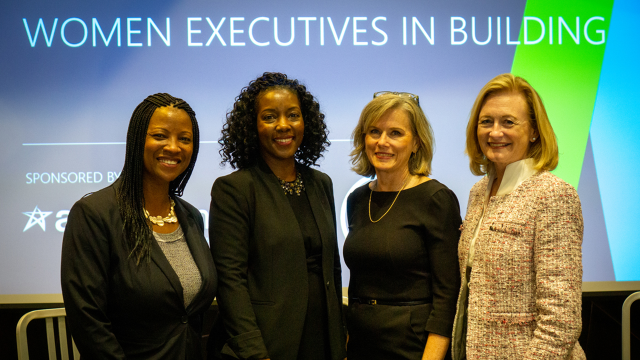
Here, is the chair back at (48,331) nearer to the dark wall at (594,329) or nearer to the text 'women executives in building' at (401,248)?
the dark wall at (594,329)

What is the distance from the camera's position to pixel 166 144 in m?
1.78

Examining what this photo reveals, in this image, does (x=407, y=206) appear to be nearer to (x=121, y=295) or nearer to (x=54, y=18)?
(x=121, y=295)

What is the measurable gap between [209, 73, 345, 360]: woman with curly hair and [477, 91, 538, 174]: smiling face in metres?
0.71

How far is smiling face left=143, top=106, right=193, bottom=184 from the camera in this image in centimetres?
177

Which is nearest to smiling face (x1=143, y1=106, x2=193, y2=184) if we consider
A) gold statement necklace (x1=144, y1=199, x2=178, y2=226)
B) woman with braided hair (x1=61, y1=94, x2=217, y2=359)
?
woman with braided hair (x1=61, y1=94, x2=217, y2=359)

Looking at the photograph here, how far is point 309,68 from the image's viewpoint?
315 cm

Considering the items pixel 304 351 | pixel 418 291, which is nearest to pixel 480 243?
pixel 418 291

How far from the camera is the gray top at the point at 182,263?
173 centimetres

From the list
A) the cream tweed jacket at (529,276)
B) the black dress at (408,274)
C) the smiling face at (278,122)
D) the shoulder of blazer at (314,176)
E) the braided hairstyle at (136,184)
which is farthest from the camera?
the shoulder of blazer at (314,176)

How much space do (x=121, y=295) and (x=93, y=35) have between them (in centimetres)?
213

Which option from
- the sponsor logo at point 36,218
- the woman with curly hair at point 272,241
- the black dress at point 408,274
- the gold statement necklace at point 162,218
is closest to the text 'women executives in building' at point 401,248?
the black dress at point 408,274

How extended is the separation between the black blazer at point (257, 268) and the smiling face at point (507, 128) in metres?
0.77

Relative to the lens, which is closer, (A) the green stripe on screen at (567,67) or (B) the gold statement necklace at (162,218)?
(B) the gold statement necklace at (162,218)

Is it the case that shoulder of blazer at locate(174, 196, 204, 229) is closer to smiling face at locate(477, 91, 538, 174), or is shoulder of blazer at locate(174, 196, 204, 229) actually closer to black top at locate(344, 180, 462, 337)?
black top at locate(344, 180, 462, 337)
